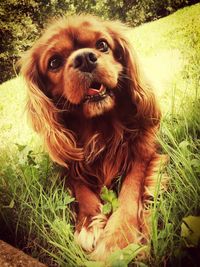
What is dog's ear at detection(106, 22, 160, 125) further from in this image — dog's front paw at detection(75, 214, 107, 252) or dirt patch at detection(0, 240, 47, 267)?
dirt patch at detection(0, 240, 47, 267)

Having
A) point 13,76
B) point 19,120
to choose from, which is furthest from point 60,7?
point 19,120

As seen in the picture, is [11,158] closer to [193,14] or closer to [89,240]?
[89,240]

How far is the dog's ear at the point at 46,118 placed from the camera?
83.0 inches

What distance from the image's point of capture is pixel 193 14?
206 cm

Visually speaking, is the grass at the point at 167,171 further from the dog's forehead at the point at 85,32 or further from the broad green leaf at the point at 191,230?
the dog's forehead at the point at 85,32

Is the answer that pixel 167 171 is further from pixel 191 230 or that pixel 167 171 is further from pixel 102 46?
pixel 102 46

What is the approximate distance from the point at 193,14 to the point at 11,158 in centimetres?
118

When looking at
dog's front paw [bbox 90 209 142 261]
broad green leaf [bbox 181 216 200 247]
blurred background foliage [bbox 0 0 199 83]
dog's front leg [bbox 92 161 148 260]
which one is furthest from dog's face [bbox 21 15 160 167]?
broad green leaf [bbox 181 216 200 247]

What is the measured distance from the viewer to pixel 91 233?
82.6 inches

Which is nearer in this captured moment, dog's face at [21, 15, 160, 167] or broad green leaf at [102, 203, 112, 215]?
dog's face at [21, 15, 160, 167]

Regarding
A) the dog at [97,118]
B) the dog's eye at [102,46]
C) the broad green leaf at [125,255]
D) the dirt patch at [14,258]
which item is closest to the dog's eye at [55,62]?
the dog at [97,118]

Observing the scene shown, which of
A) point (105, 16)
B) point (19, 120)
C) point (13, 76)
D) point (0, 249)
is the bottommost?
point (0, 249)

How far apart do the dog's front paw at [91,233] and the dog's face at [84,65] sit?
1.53 feet

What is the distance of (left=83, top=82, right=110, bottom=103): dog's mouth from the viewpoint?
1.98 meters
